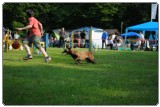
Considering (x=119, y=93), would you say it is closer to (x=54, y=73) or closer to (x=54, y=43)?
(x=54, y=73)

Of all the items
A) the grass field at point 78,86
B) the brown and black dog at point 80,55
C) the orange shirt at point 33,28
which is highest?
the orange shirt at point 33,28

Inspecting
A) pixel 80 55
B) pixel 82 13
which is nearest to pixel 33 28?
pixel 80 55

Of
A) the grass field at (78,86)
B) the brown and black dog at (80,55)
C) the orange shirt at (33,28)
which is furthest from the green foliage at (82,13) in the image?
the grass field at (78,86)

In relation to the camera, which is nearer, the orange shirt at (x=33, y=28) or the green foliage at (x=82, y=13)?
the orange shirt at (x=33, y=28)

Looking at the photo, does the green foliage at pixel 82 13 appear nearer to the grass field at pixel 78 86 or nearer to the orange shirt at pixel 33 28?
the orange shirt at pixel 33 28

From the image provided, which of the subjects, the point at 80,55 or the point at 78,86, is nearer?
the point at 78,86

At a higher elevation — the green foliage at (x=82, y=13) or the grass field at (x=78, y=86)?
the green foliage at (x=82, y=13)

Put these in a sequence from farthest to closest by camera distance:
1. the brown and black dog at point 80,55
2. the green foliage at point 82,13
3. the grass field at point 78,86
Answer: the green foliage at point 82,13
the brown and black dog at point 80,55
the grass field at point 78,86

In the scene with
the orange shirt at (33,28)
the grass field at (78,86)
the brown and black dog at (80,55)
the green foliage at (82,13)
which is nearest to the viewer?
the grass field at (78,86)

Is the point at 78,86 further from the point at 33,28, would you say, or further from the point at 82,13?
the point at 82,13

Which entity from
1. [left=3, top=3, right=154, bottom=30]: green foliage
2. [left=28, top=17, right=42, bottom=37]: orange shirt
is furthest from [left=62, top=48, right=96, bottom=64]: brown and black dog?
[left=3, top=3, right=154, bottom=30]: green foliage

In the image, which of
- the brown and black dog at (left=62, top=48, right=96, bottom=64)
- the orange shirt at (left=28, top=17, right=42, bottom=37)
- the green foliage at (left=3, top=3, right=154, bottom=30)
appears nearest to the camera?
the brown and black dog at (left=62, top=48, right=96, bottom=64)

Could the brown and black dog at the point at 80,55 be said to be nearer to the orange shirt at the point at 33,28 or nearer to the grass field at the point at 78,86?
the orange shirt at the point at 33,28

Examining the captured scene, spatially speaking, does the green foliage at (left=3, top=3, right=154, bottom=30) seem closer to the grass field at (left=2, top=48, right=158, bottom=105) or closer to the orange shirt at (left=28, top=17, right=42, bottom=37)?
the orange shirt at (left=28, top=17, right=42, bottom=37)
